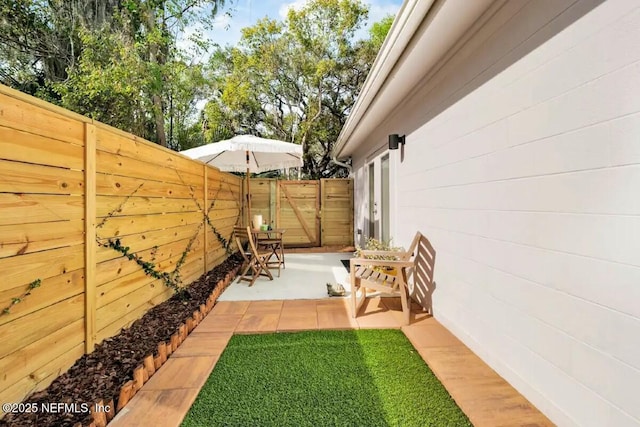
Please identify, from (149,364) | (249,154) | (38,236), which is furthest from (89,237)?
(249,154)

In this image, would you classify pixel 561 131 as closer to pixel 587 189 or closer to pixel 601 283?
pixel 587 189

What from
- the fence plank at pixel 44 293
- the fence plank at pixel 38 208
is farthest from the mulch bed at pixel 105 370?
the fence plank at pixel 38 208

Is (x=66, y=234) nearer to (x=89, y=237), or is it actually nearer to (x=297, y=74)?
(x=89, y=237)

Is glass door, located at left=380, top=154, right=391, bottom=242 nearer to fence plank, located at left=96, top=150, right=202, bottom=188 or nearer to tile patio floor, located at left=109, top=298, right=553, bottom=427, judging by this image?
tile patio floor, located at left=109, top=298, right=553, bottom=427

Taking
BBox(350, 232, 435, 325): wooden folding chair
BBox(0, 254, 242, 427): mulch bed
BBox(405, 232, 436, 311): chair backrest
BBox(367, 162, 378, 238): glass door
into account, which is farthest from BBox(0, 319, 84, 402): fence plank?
BBox(367, 162, 378, 238): glass door

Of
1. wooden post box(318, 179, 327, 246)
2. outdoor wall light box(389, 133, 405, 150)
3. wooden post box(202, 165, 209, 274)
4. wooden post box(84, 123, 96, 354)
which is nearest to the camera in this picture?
wooden post box(84, 123, 96, 354)

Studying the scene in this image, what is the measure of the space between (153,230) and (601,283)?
3349 millimetres

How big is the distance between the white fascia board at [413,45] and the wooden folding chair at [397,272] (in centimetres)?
178

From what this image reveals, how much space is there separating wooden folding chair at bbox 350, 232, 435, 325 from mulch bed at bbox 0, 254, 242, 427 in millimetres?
1768

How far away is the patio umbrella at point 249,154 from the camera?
4.75 m

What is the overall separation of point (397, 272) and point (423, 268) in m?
0.60

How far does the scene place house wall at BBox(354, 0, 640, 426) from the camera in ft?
4.52

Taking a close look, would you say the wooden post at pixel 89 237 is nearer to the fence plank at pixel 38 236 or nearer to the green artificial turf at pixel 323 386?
the fence plank at pixel 38 236

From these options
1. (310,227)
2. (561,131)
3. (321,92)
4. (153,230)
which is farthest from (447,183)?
(321,92)
